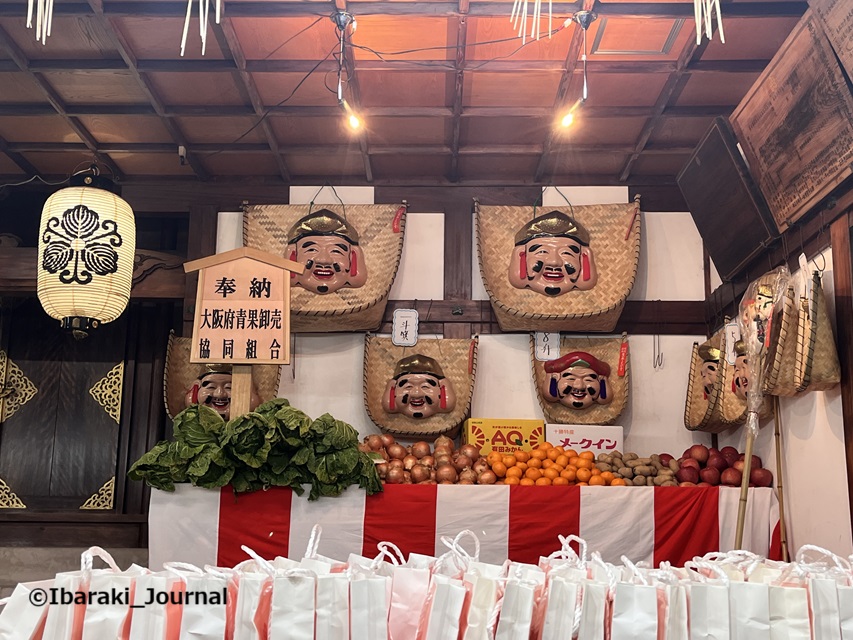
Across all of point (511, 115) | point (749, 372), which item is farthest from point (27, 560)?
point (749, 372)

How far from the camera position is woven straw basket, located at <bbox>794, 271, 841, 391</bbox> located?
4008 millimetres

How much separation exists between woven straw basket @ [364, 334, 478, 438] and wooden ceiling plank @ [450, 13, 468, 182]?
4.38 ft

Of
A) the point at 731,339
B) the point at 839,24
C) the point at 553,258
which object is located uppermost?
the point at 839,24

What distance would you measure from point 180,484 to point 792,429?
3.39m

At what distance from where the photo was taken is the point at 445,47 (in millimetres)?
4691

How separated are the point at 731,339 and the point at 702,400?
2.51ft

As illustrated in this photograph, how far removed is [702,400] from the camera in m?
5.75

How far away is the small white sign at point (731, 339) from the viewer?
509 cm

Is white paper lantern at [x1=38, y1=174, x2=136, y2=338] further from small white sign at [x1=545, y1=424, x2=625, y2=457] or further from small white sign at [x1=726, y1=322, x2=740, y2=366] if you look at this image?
small white sign at [x1=726, y1=322, x2=740, y2=366]

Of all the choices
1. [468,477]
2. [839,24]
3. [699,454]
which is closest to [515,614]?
[839,24]

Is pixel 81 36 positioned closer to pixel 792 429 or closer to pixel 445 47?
pixel 445 47

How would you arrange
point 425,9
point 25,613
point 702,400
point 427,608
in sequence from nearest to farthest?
point 25,613 < point 427,608 < point 425,9 < point 702,400

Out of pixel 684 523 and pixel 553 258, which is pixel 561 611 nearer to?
pixel 684 523

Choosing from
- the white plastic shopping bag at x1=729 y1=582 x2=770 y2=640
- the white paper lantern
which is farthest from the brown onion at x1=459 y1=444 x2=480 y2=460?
the white plastic shopping bag at x1=729 y1=582 x2=770 y2=640
